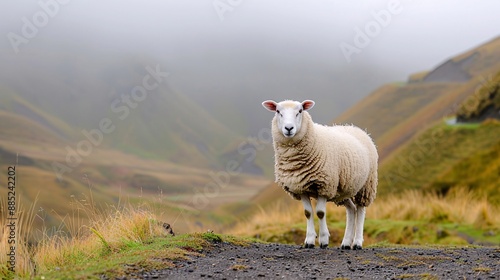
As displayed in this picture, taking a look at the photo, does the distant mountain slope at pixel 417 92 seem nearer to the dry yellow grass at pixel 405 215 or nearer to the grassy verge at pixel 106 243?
the dry yellow grass at pixel 405 215

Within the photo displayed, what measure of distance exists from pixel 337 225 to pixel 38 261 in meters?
10.4

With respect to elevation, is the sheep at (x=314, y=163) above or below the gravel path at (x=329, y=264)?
above

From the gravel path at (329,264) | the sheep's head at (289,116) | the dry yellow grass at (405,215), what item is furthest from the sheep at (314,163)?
the dry yellow grass at (405,215)

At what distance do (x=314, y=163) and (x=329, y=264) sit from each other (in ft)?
6.93

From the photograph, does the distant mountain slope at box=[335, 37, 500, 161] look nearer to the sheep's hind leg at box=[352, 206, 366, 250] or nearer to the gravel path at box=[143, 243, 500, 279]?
the sheep's hind leg at box=[352, 206, 366, 250]

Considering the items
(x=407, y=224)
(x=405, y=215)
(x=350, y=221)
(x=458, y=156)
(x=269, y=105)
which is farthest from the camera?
(x=458, y=156)

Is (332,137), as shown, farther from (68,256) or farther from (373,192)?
(68,256)

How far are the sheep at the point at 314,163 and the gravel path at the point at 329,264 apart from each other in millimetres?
665

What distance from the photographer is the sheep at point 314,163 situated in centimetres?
1097

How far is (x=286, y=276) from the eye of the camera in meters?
8.36

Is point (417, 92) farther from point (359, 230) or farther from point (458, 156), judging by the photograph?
point (359, 230)

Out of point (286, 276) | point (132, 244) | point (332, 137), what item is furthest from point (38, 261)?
point (332, 137)

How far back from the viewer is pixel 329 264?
31.1 ft
